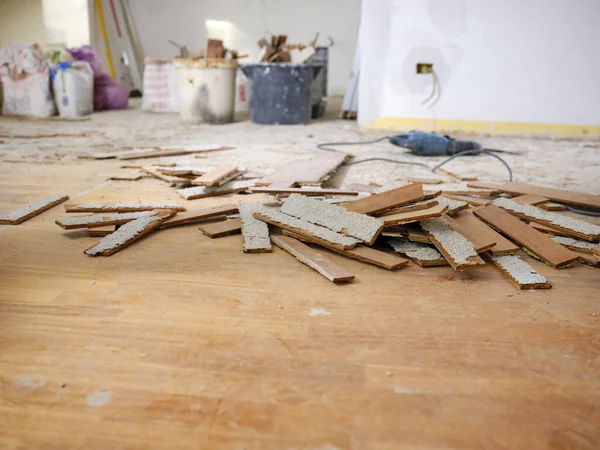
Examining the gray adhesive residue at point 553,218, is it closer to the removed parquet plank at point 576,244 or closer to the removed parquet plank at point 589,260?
the removed parquet plank at point 576,244

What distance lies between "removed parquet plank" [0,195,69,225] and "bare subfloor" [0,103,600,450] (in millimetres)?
91

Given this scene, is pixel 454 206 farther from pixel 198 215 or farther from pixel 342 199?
pixel 198 215

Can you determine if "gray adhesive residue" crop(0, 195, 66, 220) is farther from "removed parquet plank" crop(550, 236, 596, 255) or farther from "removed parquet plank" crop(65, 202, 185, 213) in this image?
"removed parquet plank" crop(550, 236, 596, 255)

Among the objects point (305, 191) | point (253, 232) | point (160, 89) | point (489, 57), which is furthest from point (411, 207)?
point (160, 89)

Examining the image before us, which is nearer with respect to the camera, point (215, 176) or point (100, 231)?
point (100, 231)

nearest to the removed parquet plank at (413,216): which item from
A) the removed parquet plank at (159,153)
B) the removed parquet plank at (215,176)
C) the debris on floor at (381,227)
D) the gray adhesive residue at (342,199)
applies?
the debris on floor at (381,227)

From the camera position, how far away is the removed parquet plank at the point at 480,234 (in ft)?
6.76

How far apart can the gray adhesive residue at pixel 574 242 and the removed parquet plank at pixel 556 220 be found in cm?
2

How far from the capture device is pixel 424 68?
605cm

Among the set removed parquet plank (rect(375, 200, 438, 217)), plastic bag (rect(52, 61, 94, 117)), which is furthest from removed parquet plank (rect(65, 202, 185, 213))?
plastic bag (rect(52, 61, 94, 117))

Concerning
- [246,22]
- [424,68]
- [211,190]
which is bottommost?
[211,190]

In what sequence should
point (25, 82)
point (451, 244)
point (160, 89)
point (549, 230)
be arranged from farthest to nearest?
point (160, 89), point (25, 82), point (549, 230), point (451, 244)

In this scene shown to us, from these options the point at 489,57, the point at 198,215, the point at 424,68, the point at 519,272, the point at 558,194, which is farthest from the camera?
the point at 424,68

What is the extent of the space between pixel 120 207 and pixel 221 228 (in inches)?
23.8
